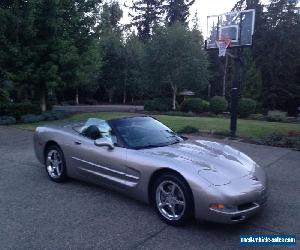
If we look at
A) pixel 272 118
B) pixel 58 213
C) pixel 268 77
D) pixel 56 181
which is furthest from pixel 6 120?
pixel 268 77

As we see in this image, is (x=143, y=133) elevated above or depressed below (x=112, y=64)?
below

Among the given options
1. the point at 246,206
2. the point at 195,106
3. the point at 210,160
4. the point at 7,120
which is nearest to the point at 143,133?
the point at 210,160

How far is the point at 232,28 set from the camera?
40.8 ft

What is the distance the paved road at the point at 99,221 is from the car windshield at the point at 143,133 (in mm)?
873

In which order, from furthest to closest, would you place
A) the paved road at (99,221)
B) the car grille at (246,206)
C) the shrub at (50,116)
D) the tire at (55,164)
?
the shrub at (50,116), the tire at (55,164), the car grille at (246,206), the paved road at (99,221)

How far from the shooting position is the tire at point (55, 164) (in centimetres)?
588

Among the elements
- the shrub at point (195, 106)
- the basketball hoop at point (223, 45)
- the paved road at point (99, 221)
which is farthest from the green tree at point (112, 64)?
the paved road at point (99, 221)

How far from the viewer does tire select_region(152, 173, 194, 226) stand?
4.03 metres

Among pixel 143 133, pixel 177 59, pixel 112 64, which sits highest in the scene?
pixel 112 64

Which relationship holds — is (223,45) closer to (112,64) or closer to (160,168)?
(160,168)

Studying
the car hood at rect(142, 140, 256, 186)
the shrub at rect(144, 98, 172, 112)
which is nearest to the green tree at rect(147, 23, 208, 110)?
the shrub at rect(144, 98, 172, 112)

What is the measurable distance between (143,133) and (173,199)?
1388 millimetres

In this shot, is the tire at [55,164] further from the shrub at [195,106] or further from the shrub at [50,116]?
the shrub at [195,106]

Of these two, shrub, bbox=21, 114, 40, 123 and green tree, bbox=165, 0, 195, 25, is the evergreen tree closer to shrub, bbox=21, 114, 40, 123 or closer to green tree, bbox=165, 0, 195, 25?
green tree, bbox=165, 0, 195, 25
